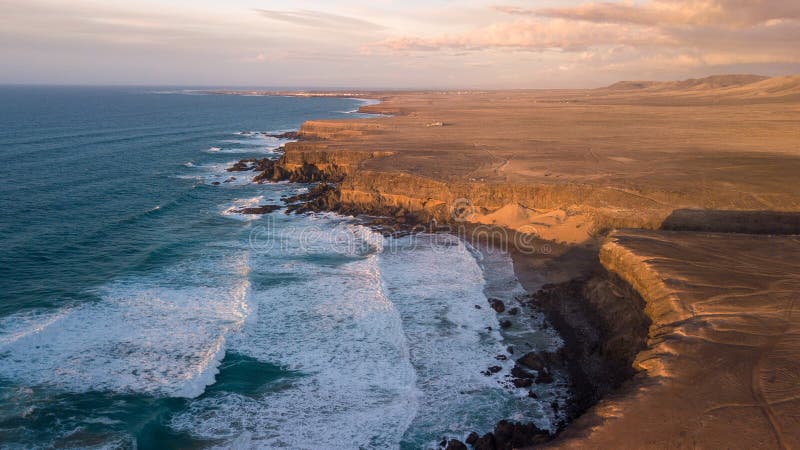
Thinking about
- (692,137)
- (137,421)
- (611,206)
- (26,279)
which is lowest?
(137,421)

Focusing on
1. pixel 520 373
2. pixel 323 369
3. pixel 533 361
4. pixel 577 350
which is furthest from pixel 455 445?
pixel 577 350

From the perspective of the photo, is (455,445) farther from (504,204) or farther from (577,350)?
(504,204)

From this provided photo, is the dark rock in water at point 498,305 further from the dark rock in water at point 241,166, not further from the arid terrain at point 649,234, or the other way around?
the dark rock in water at point 241,166

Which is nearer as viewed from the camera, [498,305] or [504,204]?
[498,305]

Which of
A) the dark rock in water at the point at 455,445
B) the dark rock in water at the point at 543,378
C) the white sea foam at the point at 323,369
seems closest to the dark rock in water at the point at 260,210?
the white sea foam at the point at 323,369

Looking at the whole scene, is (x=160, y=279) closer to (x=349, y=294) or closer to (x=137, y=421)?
(x=349, y=294)

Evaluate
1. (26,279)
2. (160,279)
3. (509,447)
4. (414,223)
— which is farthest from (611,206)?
(26,279)
